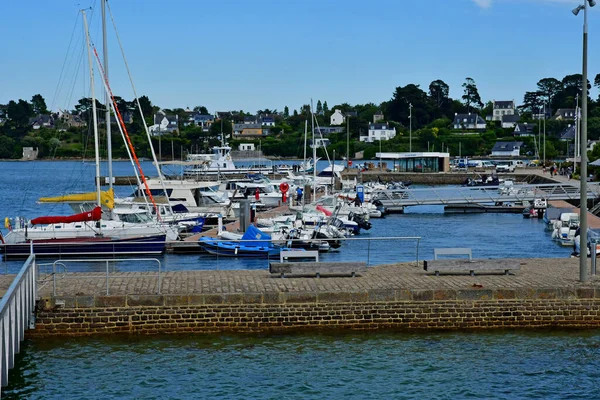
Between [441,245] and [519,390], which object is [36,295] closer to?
[519,390]

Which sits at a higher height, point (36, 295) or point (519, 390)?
point (36, 295)

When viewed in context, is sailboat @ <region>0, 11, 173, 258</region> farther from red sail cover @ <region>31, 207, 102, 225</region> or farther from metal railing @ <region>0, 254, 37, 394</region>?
metal railing @ <region>0, 254, 37, 394</region>

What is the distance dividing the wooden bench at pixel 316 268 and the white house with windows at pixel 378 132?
549ft

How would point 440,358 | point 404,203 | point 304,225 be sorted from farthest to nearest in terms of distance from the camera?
point 404,203 → point 304,225 → point 440,358

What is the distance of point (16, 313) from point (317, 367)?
19.7 feet

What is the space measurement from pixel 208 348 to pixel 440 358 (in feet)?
16.2

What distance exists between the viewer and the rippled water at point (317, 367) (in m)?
17.9

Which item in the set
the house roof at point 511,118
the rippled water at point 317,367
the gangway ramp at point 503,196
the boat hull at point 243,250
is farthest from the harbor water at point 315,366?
the house roof at point 511,118

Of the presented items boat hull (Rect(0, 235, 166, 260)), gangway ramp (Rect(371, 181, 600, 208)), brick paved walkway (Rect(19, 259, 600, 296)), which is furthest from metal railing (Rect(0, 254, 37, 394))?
gangway ramp (Rect(371, 181, 600, 208))

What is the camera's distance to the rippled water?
17859 millimetres

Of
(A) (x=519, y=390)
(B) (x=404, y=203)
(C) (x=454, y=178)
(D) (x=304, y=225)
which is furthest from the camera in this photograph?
(C) (x=454, y=178)

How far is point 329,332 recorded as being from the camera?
21672 mm

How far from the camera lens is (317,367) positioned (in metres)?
19.3

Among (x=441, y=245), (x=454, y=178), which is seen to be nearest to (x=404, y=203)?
(x=441, y=245)
